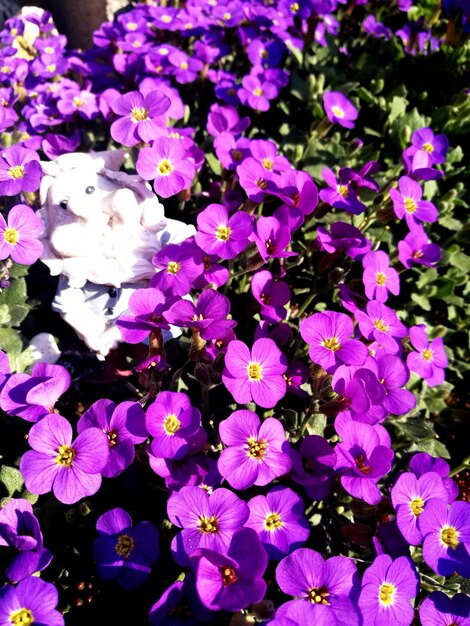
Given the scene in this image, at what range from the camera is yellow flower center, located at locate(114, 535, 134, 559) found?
137 centimetres

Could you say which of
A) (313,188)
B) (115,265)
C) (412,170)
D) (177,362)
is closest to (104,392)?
(177,362)

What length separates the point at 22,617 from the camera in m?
1.16

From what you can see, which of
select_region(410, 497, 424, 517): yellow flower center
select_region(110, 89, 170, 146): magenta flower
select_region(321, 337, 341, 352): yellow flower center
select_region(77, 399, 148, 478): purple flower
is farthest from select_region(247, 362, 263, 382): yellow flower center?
select_region(110, 89, 170, 146): magenta flower

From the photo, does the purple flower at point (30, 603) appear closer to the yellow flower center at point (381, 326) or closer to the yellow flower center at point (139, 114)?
the yellow flower center at point (381, 326)

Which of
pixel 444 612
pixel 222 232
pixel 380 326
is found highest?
pixel 222 232

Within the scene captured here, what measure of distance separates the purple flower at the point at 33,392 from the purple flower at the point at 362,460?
84cm

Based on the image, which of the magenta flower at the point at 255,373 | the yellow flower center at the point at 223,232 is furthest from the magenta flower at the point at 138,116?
the magenta flower at the point at 255,373

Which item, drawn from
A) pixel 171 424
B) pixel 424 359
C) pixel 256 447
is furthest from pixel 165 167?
pixel 424 359

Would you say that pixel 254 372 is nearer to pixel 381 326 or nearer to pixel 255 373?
pixel 255 373

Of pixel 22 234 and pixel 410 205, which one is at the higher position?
pixel 410 205

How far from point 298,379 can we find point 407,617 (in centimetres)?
77

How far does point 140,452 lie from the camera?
1.59m

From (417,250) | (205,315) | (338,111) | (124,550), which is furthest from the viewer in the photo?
(338,111)

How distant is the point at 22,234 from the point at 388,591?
4.96 feet
